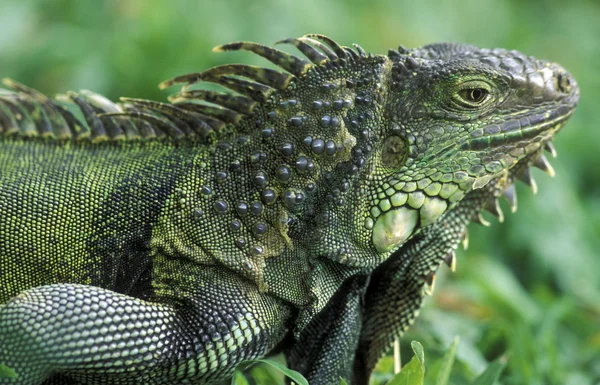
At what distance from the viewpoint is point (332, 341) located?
3566mm

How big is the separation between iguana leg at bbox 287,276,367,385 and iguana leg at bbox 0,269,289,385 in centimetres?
42

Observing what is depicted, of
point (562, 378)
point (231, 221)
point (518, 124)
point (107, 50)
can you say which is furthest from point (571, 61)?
point (231, 221)

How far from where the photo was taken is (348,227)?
129 inches

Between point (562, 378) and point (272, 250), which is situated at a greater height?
point (272, 250)

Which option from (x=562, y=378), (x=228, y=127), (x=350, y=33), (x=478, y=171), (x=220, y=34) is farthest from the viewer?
(x=350, y=33)

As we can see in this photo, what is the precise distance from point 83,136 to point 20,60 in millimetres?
4335

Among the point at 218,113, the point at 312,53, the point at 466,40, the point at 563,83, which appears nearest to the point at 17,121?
the point at 218,113

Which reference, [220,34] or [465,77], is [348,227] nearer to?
[465,77]

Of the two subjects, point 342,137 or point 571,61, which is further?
point 571,61

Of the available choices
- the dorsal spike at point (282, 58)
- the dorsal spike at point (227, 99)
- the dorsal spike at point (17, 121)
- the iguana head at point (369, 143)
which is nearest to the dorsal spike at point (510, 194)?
the iguana head at point (369, 143)

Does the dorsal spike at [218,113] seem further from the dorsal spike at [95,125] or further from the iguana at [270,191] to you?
the dorsal spike at [95,125]

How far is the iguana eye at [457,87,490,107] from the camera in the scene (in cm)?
332

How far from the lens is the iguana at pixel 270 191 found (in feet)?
10.5

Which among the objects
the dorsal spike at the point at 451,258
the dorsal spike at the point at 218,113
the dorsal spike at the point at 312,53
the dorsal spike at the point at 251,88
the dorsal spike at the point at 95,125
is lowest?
the dorsal spike at the point at 451,258
